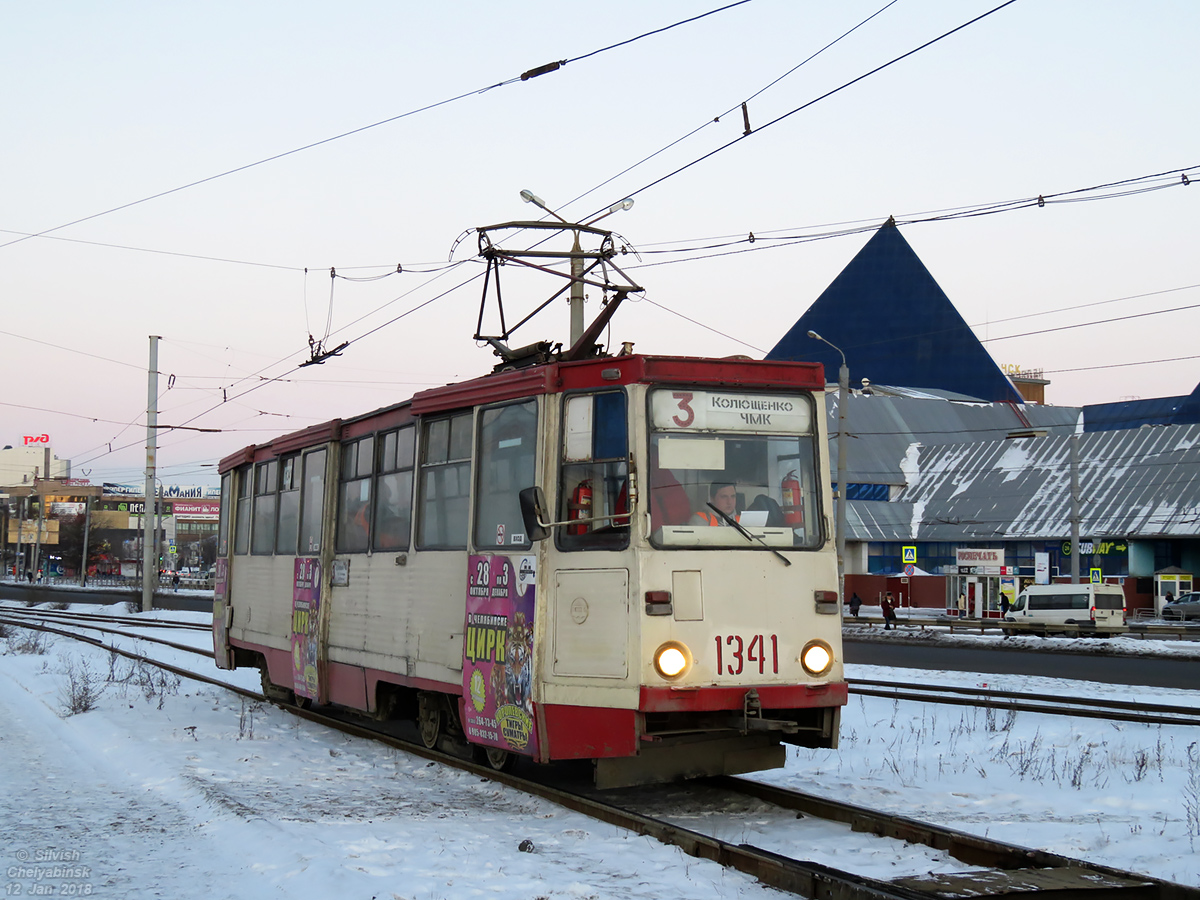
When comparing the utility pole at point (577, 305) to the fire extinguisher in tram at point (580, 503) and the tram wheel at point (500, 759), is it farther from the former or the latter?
the fire extinguisher in tram at point (580, 503)

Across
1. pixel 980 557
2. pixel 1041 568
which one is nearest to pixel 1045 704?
pixel 1041 568

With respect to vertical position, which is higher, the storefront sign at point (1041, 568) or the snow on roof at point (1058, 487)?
the snow on roof at point (1058, 487)

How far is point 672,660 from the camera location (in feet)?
25.4

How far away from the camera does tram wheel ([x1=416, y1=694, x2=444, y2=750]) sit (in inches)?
412

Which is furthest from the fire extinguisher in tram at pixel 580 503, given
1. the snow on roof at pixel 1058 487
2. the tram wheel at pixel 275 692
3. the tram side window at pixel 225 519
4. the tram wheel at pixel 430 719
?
the snow on roof at pixel 1058 487

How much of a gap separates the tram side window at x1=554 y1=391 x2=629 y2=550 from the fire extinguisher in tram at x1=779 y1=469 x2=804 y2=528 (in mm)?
1125

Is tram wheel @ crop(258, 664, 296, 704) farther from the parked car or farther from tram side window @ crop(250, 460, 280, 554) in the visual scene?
the parked car

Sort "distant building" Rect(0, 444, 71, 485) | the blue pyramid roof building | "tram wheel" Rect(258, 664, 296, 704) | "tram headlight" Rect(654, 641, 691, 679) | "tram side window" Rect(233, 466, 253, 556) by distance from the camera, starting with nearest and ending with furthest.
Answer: "tram headlight" Rect(654, 641, 691, 679)
"tram wheel" Rect(258, 664, 296, 704)
"tram side window" Rect(233, 466, 253, 556)
the blue pyramid roof building
"distant building" Rect(0, 444, 71, 485)

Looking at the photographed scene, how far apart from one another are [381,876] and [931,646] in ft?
86.5

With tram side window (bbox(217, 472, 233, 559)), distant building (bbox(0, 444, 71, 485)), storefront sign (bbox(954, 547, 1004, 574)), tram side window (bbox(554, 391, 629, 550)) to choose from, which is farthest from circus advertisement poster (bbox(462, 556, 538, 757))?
distant building (bbox(0, 444, 71, 485))

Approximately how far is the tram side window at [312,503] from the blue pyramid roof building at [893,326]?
79896 mm

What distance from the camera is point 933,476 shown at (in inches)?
2453

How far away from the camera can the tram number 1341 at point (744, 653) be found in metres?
7.89

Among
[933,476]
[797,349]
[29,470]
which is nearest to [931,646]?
[933,476]
